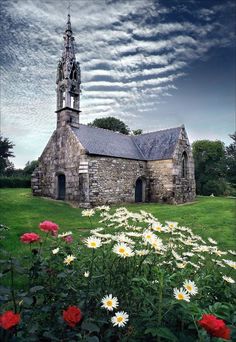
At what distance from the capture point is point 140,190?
23984 mm

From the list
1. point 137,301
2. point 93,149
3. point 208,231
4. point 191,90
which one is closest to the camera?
point 137,301

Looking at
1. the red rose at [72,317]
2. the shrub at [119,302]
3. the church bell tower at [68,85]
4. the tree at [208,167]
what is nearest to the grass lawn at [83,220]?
the shrub at [119,302]

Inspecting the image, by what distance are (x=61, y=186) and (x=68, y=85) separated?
916cm

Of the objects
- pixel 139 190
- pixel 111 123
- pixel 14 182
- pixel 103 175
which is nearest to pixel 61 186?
pixel 103 175

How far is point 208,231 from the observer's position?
445 inches

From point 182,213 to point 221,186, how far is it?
26.4m

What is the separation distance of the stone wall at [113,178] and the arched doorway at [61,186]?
142 inches

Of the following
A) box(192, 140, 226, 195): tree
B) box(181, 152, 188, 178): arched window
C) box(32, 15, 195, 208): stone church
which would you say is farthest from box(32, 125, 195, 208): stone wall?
box(192, 140, 226, 195): tree

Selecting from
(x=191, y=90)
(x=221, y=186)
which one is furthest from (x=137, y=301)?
(x=221, y=186)

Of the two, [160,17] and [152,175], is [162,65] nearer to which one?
[160,17]

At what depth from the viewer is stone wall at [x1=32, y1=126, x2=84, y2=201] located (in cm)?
1977

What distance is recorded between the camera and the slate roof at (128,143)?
20.7 metres

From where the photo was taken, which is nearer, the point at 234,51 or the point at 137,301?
the point at 137,301

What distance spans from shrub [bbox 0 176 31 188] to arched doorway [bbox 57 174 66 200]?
12695mm
